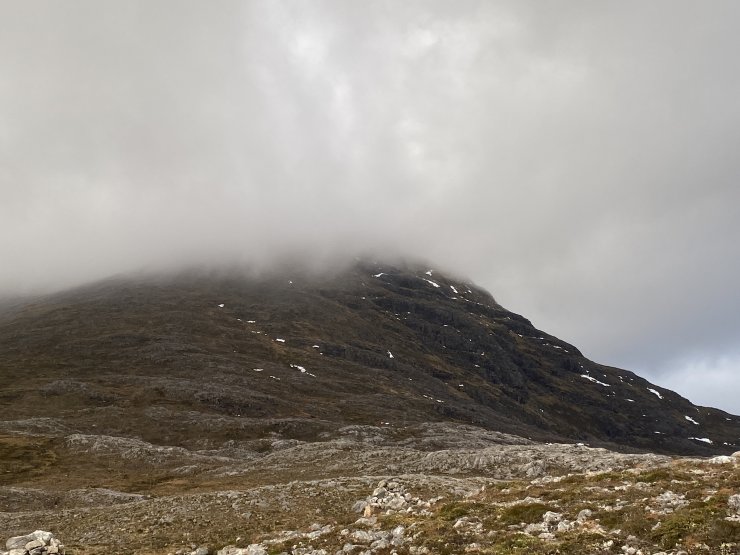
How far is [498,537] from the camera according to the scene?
20.3 metres

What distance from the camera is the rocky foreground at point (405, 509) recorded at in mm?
19031

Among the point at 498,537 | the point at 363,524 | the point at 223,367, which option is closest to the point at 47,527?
the point at 363,524

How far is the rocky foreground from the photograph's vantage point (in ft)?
62.4

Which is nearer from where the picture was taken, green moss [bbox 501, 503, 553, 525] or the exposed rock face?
green moss [bbox 501, 503, 553, 525]

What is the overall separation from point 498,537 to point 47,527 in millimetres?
39674

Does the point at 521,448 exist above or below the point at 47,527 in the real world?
above

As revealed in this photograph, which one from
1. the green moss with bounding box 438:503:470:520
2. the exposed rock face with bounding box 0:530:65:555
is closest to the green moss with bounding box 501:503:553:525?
the green moss with bounding box 438:503:470:520

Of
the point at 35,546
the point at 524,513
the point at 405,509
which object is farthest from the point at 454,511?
the point at 35,546

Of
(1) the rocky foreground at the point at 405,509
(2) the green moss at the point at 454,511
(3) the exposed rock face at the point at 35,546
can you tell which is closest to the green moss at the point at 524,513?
(1) the rocky foreground at the point at 405,509

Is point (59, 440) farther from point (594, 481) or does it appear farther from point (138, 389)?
point (594, 481)

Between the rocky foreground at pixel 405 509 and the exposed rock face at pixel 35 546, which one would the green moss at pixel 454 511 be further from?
the exposed rock face at pixel 35 546

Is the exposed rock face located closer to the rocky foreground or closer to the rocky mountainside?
the rocky foreground

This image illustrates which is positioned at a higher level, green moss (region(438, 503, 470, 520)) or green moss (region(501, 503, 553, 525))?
Result: green moss (region(501, 503, 553, 525))

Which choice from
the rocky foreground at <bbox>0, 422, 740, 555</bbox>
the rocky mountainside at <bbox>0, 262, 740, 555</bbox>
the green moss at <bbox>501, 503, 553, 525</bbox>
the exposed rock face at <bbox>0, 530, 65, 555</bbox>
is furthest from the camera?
the exposed rock face at <bbox>0, 530, 65, 555</bbox>
